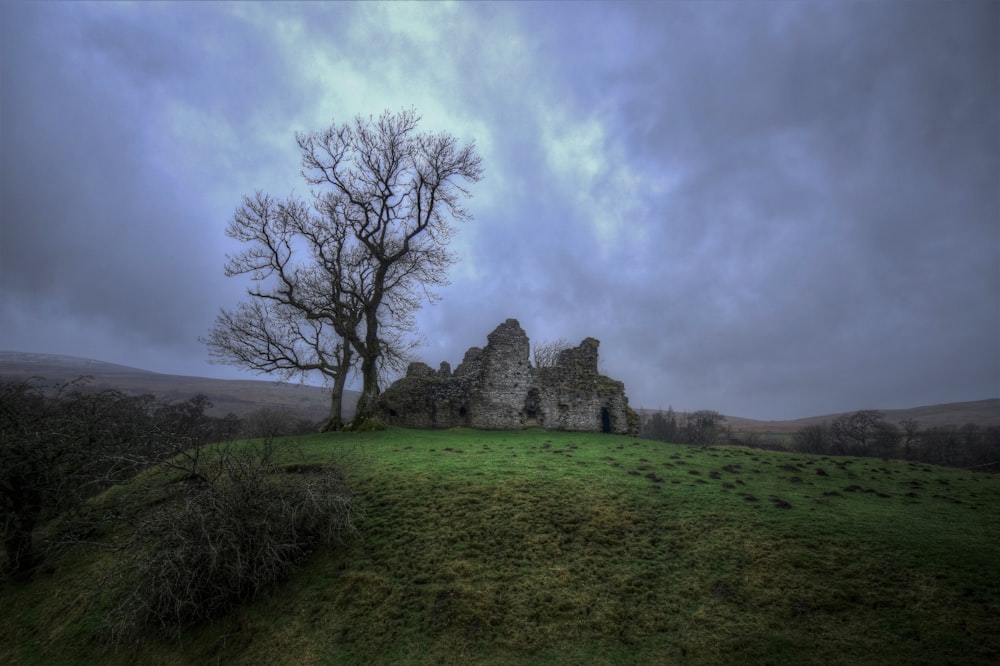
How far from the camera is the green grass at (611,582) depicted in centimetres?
641

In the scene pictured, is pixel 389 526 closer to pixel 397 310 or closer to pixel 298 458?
pixel 298 458

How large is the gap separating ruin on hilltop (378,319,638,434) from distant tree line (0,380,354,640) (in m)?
11.1

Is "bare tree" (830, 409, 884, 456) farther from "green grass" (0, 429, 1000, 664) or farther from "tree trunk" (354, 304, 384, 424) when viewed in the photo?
"tree trunk" (354, 304, 384, 424)

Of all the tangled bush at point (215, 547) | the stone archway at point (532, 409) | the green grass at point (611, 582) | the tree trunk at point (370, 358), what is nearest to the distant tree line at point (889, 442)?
the stone archway at point (532, 409)

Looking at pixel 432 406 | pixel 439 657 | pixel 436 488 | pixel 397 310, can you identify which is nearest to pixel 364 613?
pixel 439 657

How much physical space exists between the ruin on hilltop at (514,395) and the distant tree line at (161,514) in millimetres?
11135

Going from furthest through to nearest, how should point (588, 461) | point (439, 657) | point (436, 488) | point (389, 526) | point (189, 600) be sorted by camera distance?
point (588, 461), point (436, 488), point (389, 526), point (189, 600), point (439, 657)

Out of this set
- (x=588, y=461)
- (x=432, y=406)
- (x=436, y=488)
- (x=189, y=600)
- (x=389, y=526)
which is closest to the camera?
(x=189, y=600)

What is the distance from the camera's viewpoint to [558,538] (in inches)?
358

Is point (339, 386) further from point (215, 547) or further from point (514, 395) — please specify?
point (215, 547)

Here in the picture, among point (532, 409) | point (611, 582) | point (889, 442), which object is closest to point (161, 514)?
point (611, 582)

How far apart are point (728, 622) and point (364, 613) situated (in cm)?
607

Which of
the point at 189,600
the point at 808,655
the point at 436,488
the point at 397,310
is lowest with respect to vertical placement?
the point at 189,600

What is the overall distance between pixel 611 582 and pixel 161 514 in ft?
29.0
